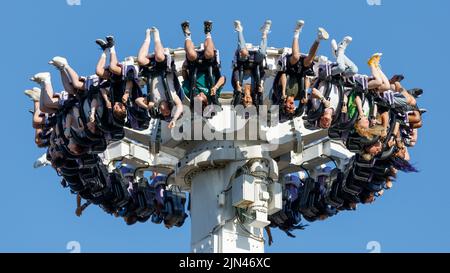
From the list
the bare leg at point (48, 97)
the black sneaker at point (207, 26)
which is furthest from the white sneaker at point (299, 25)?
the bare leg at point (48, 97)

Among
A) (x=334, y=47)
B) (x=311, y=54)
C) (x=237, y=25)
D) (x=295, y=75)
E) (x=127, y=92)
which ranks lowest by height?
(x=127, y=92)

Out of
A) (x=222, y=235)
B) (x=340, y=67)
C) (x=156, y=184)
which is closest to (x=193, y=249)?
(x=222, y=235)

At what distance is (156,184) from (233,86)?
7.02m

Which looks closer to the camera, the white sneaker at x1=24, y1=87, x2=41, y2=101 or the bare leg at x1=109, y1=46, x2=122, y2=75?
the bare leg at x1=109, y1=46, x2=122, y2=75

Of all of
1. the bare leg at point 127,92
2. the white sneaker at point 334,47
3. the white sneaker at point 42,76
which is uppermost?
the white sneaker at point 334,47

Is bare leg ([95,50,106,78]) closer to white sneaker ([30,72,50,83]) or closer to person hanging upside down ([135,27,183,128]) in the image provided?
person hanging upside down ([135,27,183,128])

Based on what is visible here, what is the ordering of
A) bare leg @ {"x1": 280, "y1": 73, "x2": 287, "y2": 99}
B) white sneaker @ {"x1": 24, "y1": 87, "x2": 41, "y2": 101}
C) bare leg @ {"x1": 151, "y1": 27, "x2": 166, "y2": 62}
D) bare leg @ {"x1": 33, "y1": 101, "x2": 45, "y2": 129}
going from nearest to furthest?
1. bare leg @ {"x1": 151, "y1": 27, "x2": 166, "y2": 62}
2. bare leg @ {"x1": 280, "y1": 73, "x2": 287, "y2": 99}
3. bare leg @ {"x1": 33, "y1": 101, "x2": 45, "y2": 129}
4. white sneaker @ {"x1": 24, "y1": 87, "x2": 41, "y2": 101}

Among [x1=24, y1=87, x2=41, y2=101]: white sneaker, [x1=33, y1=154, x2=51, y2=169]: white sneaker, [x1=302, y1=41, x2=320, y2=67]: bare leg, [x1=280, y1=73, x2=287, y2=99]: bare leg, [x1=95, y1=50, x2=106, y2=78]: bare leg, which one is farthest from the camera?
[x1=33, y1=154, x2=51, y2=169]: white sneaker

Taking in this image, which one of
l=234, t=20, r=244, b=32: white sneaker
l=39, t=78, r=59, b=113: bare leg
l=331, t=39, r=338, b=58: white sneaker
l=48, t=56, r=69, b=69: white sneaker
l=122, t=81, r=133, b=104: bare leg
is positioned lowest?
l=122, t=81, r=133, b=104: bare leg

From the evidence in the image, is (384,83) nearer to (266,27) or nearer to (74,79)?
(266,27)

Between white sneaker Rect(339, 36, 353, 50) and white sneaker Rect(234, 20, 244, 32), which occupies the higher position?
white sneaker Rect(234, 20, 244, 32)

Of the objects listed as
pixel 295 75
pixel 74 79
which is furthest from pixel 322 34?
pixel 74 79

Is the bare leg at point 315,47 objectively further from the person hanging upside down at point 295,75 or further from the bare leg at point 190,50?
the bare leg at point 190,50

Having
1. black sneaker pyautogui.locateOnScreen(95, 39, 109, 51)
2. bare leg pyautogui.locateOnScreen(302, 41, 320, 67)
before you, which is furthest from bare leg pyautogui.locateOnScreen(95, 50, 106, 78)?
bare leg pyautogui.locateOnScreen(302, 41, 320, 67)
